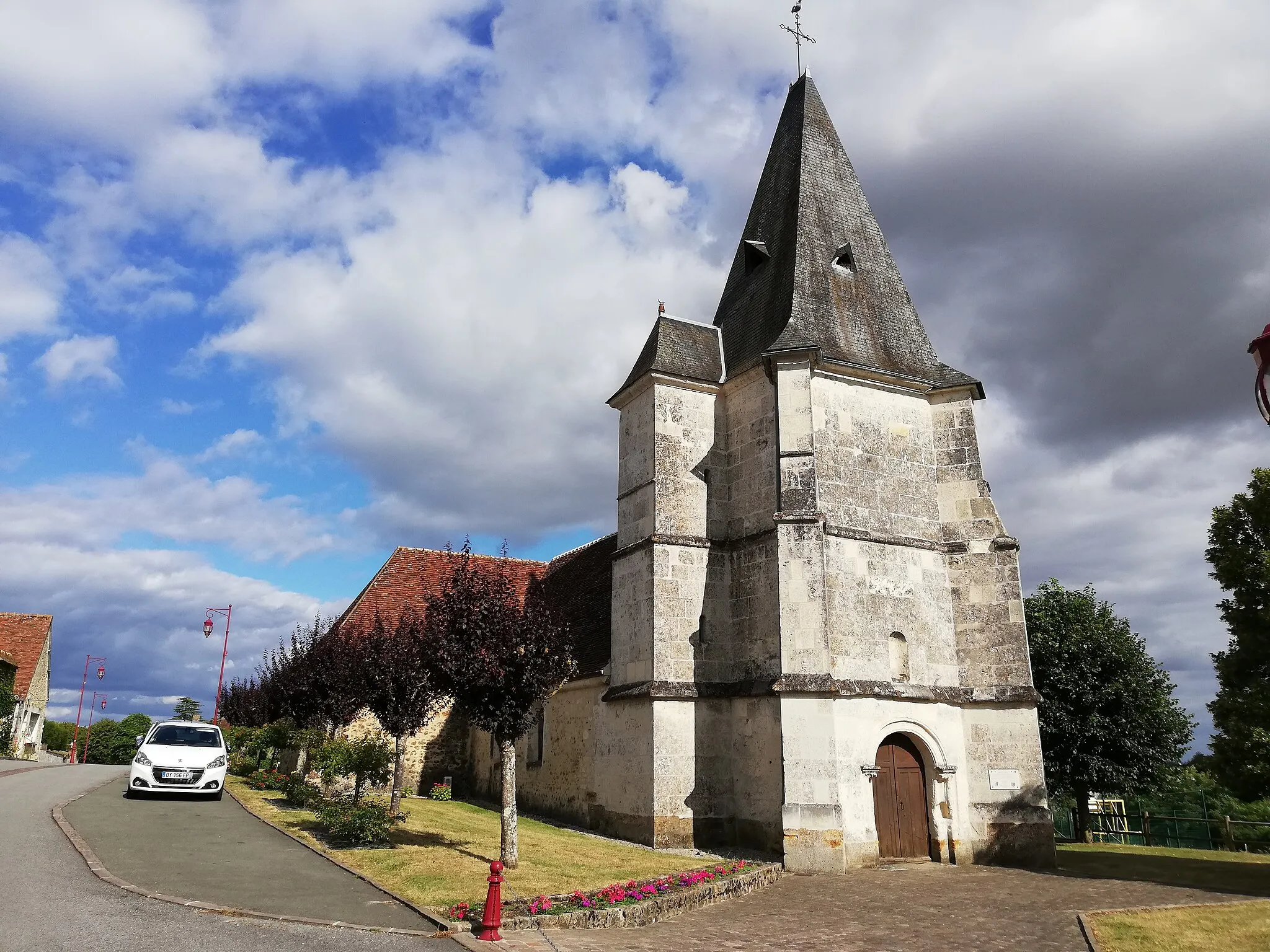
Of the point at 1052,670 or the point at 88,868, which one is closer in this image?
the point at 88,868

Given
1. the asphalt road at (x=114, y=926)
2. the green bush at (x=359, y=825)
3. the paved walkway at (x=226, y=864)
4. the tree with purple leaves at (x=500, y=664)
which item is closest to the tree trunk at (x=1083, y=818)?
the tree with purple leaves at (x=500, y=664)

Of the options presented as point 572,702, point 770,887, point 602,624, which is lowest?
point 770,887

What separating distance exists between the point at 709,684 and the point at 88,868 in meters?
10.7

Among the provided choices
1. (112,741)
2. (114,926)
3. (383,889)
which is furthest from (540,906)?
(112,741)

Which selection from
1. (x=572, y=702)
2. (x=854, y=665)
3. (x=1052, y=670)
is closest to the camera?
(x=854, y=665)

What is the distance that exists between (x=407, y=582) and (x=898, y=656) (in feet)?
53.4

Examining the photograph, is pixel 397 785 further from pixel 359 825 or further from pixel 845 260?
pixel 845 260

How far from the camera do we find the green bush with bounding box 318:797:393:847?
12.8m

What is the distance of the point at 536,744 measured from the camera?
22.8 metres

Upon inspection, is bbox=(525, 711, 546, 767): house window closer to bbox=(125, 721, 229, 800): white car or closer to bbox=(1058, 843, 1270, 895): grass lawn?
bbox=(125, 721, 229, 800): white car

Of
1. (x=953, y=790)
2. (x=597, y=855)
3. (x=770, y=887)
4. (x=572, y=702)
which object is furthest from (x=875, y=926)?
(x=572, y=702)

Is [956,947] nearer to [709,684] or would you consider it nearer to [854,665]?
[854,665]

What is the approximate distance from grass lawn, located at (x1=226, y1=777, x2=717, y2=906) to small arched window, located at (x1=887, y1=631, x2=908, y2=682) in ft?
16.3

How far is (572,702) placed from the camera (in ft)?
68.8
